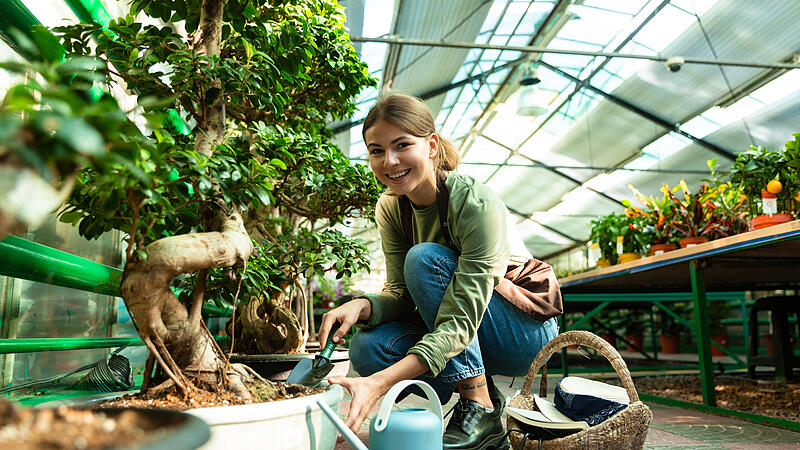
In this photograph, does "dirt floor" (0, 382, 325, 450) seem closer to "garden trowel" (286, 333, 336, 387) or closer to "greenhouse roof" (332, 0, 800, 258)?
"garden trowel" (286, 333, 336, 387)

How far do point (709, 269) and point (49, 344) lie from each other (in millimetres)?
3055

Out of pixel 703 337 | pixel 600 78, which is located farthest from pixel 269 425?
pixel 600 78

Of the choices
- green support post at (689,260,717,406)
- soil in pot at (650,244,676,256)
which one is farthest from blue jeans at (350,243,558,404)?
soil in pot at (650,244,676,256)

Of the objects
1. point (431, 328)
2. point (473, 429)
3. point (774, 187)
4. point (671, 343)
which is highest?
point (774, 187)

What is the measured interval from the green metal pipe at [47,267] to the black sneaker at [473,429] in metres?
0.80

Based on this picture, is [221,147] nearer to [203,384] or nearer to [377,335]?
[203,384]

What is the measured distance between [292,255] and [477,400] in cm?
90

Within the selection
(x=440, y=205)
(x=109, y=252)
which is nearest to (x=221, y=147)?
(x=440, y=205)

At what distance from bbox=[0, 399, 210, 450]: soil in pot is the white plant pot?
268mm

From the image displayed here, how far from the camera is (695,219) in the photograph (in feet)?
11.0

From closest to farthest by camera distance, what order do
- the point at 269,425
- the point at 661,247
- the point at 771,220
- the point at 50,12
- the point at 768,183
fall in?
the point at 269,425, the point at 50,12, the point at 771,220, the point at 768,183, the point at 661,247

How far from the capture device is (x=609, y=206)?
454 inches

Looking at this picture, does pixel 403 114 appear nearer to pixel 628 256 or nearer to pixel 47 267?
pixel 47 267

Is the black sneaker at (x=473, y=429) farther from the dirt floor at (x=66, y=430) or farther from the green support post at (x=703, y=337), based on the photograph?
the green support post at (x=703, y=337)
